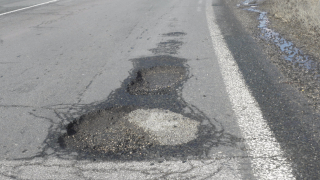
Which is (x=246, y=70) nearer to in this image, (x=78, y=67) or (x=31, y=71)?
(x=78, y=67)

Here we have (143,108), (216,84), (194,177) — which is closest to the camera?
(194,177)

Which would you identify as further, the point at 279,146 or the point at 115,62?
the point at 115,62

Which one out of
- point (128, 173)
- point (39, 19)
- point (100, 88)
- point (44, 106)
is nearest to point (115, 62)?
point (100, 88)

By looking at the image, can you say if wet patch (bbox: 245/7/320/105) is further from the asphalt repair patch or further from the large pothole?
the large pothole

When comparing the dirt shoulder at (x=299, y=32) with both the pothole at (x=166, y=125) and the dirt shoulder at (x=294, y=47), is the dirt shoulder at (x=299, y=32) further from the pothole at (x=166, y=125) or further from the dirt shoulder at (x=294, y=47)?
the pothole at (x=166, y=125)

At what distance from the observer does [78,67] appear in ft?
15.9

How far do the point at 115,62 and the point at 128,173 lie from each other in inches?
118

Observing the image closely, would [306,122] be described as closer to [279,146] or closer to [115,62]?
[279,146]

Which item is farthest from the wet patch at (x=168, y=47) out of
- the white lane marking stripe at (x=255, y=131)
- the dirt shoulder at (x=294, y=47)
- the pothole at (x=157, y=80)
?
the dirt shoulder at (x=294, y=47)

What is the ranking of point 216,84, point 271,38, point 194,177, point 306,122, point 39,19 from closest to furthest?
point 194,177 < point 306,122 < point 216,84 < point 271,38 < point 39,19

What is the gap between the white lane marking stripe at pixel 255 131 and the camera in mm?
2234

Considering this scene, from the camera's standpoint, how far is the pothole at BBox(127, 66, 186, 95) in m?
3.79

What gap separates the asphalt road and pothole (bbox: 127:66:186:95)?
0.02 m

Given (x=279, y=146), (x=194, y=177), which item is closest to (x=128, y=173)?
(x=194, y=177)
